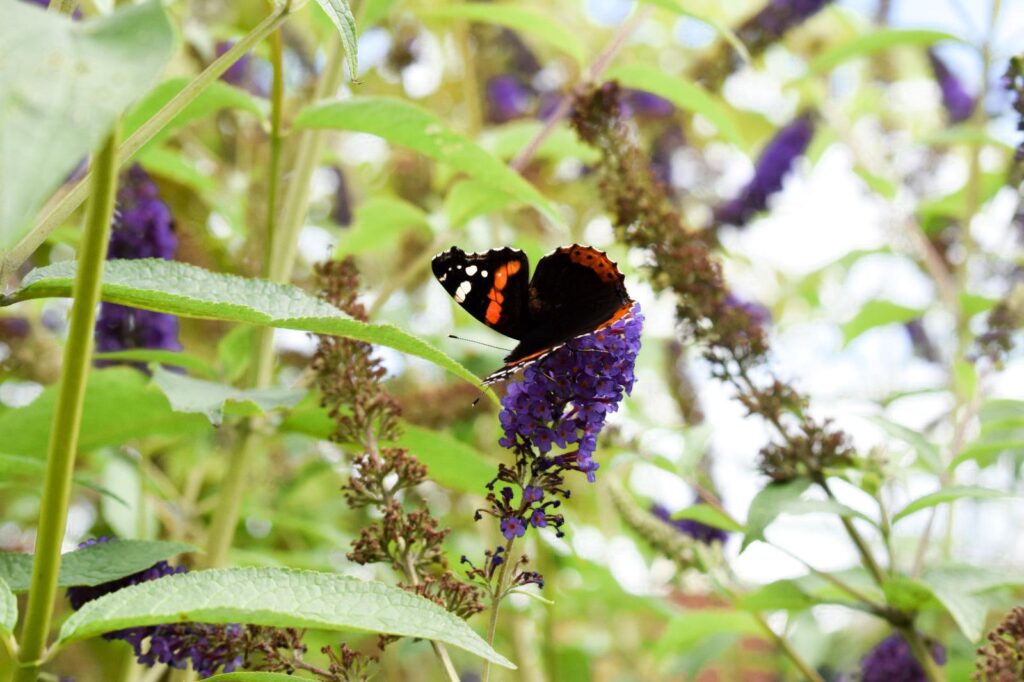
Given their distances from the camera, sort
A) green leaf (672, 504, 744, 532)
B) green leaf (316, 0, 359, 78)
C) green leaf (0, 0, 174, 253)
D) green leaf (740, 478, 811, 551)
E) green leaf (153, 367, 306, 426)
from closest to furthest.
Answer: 1. green leaf (0, 0, 174, 253)
2. green leaf (316, 0, 359, 78)
3. green leaf (153, 367, 306, 426)
4. green leaf (740, 478, 811, 551)
5. green leaf (672, 504, 744, 532)

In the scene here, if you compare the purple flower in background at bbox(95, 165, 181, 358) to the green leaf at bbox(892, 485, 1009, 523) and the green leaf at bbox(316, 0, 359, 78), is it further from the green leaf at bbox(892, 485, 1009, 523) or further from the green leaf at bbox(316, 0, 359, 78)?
the green leaf at bbox(892, 485, 1009, 523)

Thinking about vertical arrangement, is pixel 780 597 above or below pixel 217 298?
below

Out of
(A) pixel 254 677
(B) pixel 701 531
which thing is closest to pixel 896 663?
(B) pixel 701 531

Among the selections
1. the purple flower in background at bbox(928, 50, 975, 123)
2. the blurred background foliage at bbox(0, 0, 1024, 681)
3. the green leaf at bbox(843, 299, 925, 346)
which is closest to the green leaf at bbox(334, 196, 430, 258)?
the blurred background foliage at bbox(0, 0, 1024, 681)

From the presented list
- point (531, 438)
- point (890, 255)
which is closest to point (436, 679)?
point (890, 255)

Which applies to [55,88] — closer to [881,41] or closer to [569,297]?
[569,297]

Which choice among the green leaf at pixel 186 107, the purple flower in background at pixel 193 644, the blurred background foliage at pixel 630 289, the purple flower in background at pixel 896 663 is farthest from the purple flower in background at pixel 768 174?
the purple flower in background at pixel 193 644
